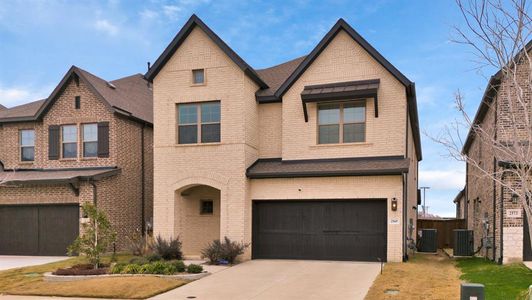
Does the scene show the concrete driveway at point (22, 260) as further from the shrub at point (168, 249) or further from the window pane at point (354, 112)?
the window pane at point (354, 112)

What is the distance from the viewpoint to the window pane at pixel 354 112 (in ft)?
56.8

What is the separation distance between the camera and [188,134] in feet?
60.3

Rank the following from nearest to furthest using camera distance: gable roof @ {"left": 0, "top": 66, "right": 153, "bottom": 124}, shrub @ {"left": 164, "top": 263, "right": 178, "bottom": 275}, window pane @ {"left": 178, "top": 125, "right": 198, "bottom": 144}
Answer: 1. shrub @ {"left": 164, "top": 263, "right": 178, "bottom": 275}
2. window pane @ {"left": 178, "top": 125, "right": 198, "bottom": 144}
3. gable roof @ {"left": 0, "top": 66, "right": 153, "bottom": 124}

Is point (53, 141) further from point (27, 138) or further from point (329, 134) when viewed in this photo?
point (329, 134)

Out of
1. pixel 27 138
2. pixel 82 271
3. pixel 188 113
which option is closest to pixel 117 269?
pixel 82 271

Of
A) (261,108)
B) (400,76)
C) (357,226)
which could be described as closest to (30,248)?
(261,108)

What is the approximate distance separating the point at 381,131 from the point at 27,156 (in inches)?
665

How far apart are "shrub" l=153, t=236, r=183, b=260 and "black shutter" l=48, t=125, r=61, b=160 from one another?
26.2 feet

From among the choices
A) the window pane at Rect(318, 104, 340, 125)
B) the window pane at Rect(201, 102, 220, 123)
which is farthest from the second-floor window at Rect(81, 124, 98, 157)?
the window pane at Rect(318, 104, 340, 125)

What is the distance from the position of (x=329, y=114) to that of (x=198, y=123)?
17.1 feet

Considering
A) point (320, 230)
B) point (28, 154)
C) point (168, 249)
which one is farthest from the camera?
point (28, 154)

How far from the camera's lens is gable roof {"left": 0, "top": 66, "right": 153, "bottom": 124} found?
20922mm

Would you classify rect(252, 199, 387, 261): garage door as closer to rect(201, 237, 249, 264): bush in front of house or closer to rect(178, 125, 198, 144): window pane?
rect(201, 237, 249, 264): bush in front of house

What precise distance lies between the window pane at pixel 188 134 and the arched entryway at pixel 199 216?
1900 mm
